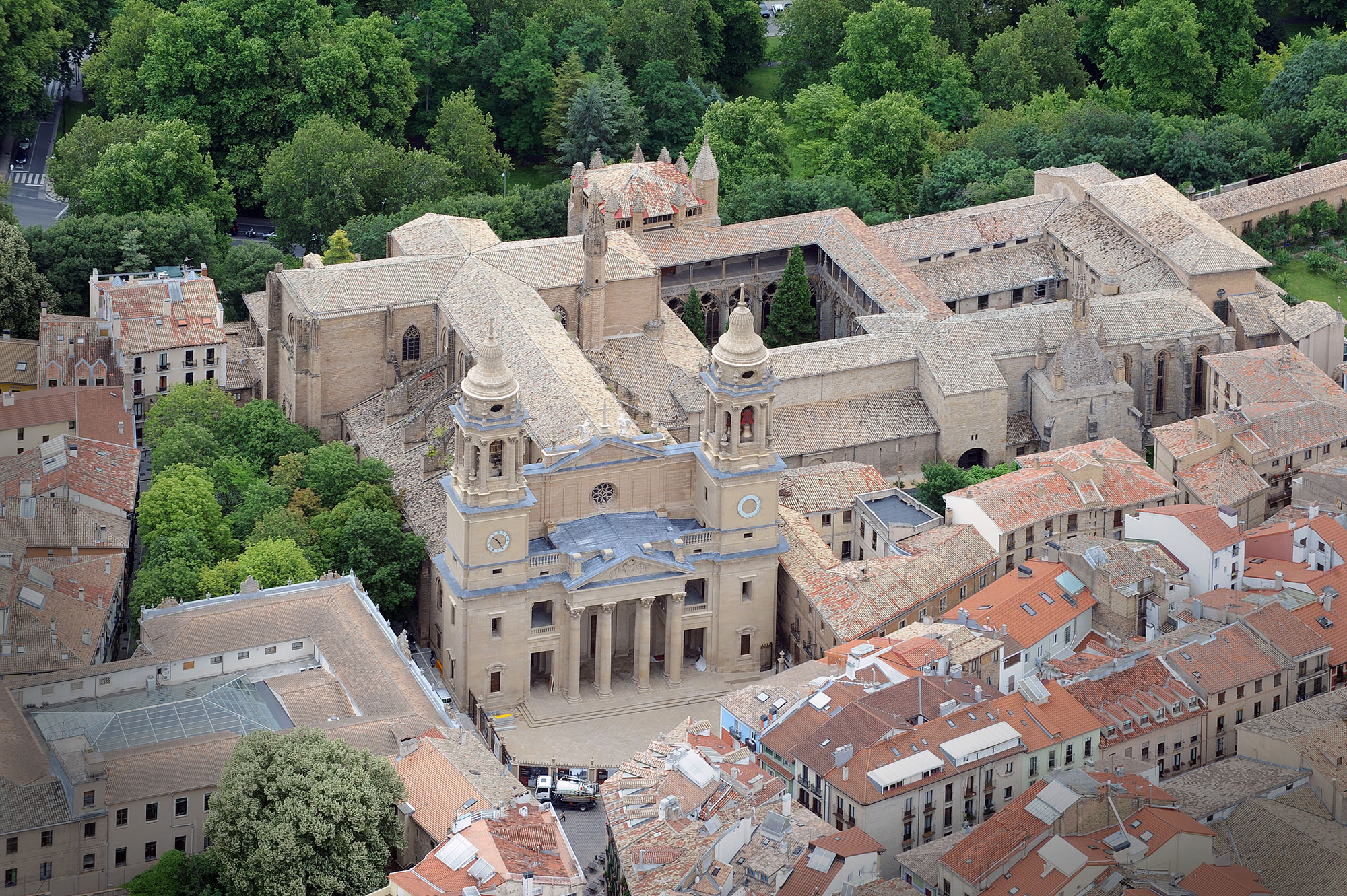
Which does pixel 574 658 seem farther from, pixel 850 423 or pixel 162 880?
pixel 850 423

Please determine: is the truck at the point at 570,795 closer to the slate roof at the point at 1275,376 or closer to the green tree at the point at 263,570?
the green tree at the point at 263,570

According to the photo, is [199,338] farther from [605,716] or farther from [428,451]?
[605,716]

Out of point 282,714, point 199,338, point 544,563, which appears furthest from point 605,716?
point 199,338

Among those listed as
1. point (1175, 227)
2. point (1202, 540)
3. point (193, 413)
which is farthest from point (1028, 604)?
point (193, 413)

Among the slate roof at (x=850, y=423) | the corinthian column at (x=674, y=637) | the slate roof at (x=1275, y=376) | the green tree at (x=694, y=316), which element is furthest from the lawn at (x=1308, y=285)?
the corinthian column at (x=674, y=637)

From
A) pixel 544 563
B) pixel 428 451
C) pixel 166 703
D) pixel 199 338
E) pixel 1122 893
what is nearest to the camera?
pixel 1122 893

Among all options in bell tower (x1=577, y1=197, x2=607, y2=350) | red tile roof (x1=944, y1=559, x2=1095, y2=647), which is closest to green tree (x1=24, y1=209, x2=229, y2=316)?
bell tower (x1=577, y1=197, x2=607, y2=350)
